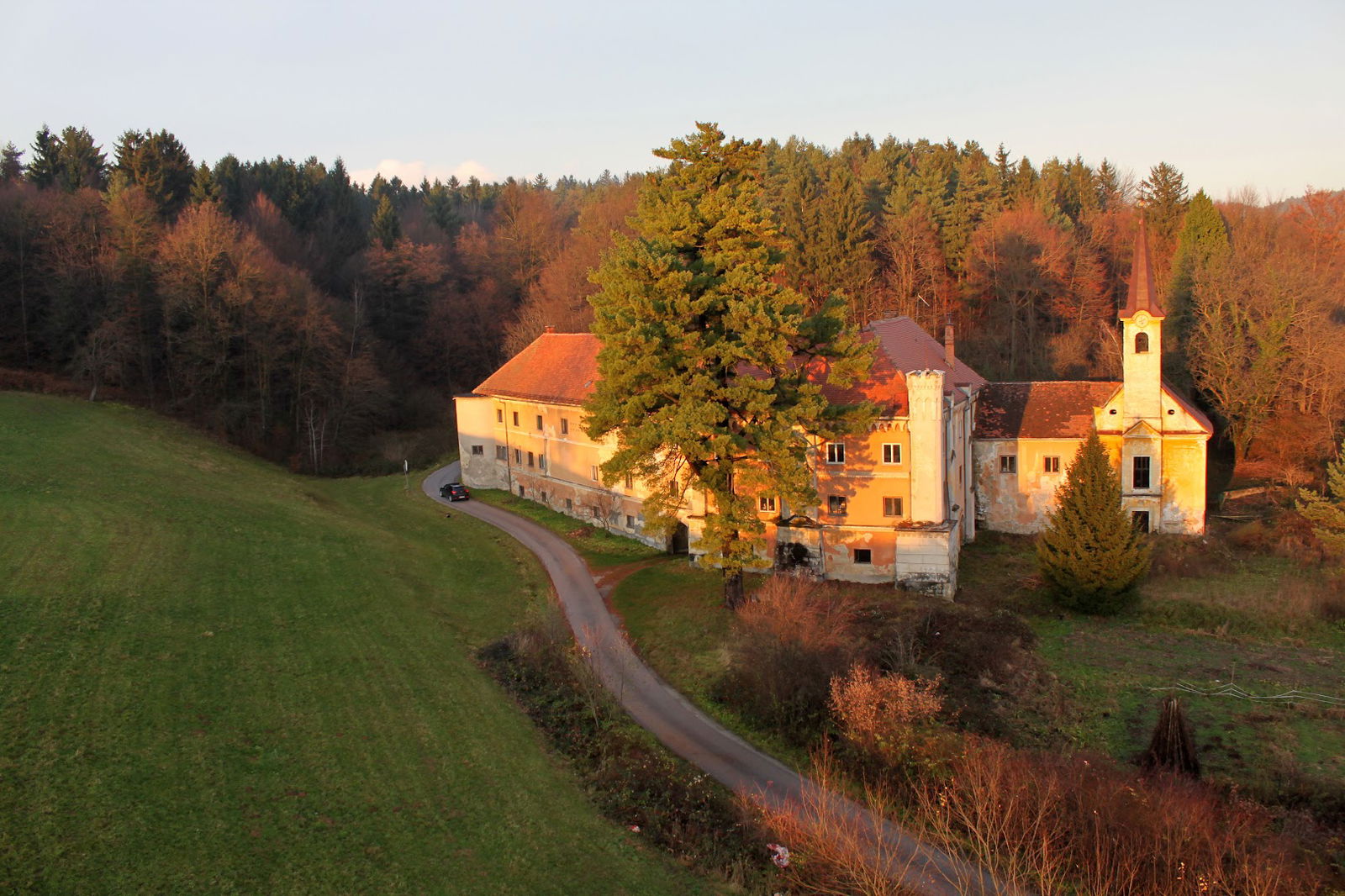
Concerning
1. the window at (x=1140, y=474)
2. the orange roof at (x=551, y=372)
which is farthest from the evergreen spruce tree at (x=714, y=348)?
the window at (x=1140, y=474)

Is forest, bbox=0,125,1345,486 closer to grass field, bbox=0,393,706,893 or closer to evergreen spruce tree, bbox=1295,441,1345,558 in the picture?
evergreen spruce tree, bbox=1295,441,1345,558

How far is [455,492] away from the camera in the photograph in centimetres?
4784

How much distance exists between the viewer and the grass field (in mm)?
13367

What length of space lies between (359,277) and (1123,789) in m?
71.7

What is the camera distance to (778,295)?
27.0 meters

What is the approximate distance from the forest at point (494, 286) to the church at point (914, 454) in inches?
386

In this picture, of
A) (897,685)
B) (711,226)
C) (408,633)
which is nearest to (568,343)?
(711,226)

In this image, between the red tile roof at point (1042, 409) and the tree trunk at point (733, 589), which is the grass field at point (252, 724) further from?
the red tile roof at point (1042, 409)

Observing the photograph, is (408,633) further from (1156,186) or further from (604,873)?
(1156,186)

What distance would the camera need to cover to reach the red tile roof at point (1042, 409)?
4075 centimetres

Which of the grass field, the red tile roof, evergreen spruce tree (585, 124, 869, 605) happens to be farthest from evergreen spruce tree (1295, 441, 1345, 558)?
the grass field

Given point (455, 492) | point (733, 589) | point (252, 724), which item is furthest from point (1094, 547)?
point (455, 492)

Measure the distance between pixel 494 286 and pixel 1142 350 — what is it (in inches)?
2129

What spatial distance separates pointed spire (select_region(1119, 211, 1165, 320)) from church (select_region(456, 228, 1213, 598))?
8cm
